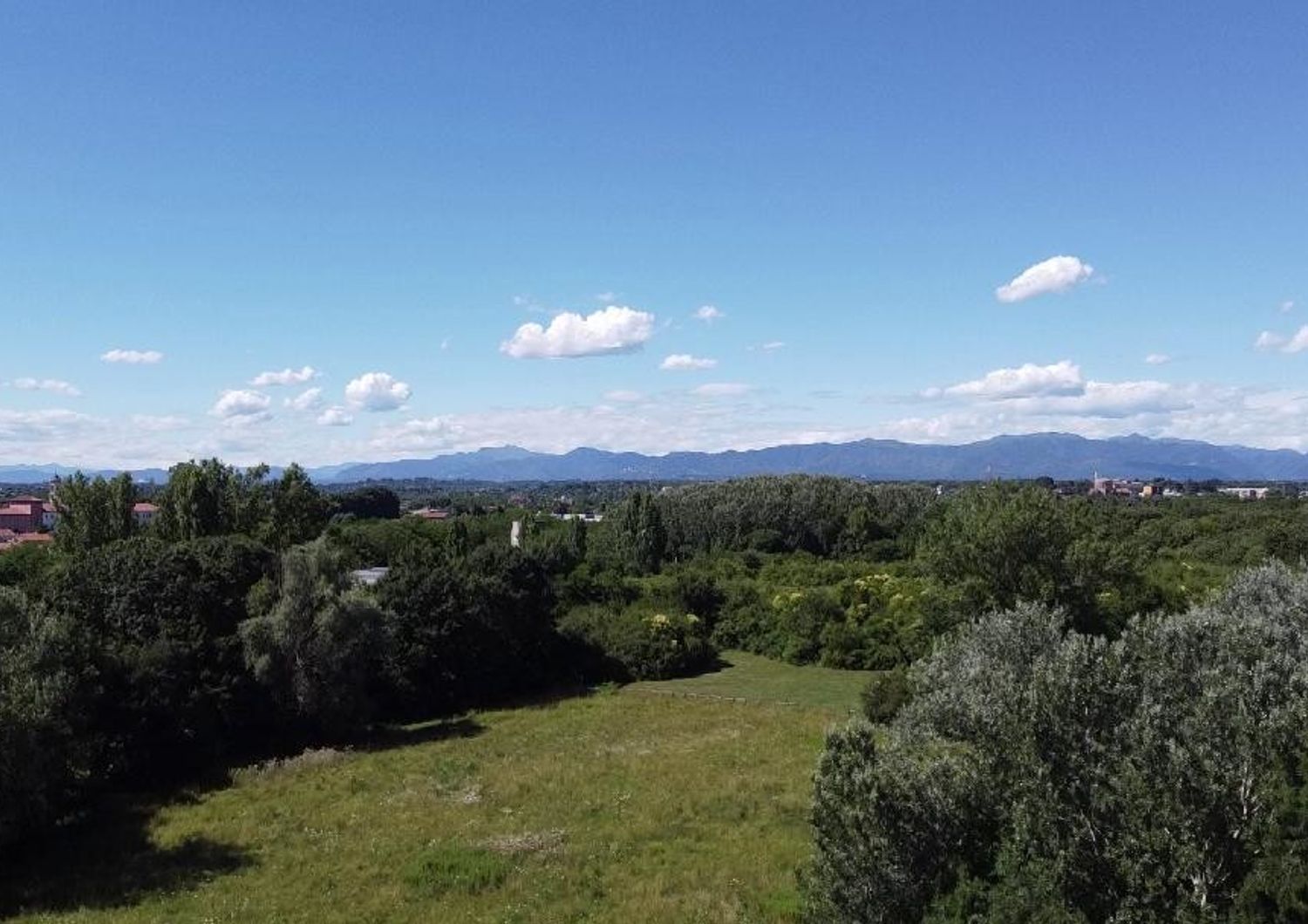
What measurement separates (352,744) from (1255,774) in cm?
3317

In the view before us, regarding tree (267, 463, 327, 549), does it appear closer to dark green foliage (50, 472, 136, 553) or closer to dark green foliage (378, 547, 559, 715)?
dark green foliage (50, 472, 136, 553)

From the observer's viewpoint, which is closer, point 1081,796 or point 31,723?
point 1081,796

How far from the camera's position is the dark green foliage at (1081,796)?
13727mm

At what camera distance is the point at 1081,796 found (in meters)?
14.7

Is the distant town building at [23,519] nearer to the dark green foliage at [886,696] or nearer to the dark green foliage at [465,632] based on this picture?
the dark green foliage at [465,632]

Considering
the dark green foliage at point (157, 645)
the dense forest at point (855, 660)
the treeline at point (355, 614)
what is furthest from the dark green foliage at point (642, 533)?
the dark green foliage at point (157, 645)

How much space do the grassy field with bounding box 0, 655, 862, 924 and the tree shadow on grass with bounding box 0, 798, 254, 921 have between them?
0.08m

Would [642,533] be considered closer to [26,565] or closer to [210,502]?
[210,502]

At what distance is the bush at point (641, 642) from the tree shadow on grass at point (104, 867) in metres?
27.4

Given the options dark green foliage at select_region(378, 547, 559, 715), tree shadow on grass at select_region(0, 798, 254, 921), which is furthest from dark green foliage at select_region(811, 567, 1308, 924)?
dark green foliage at select_region(378, 547, 559, 715)

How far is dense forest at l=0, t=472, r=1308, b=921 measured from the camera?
14273mm

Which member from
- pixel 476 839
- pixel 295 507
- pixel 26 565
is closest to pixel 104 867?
pixel 476 839

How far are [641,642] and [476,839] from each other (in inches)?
1092

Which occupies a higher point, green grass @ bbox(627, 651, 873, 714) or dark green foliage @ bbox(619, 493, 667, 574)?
dark green foliage @ bbox(619, 493, 667, 574)
